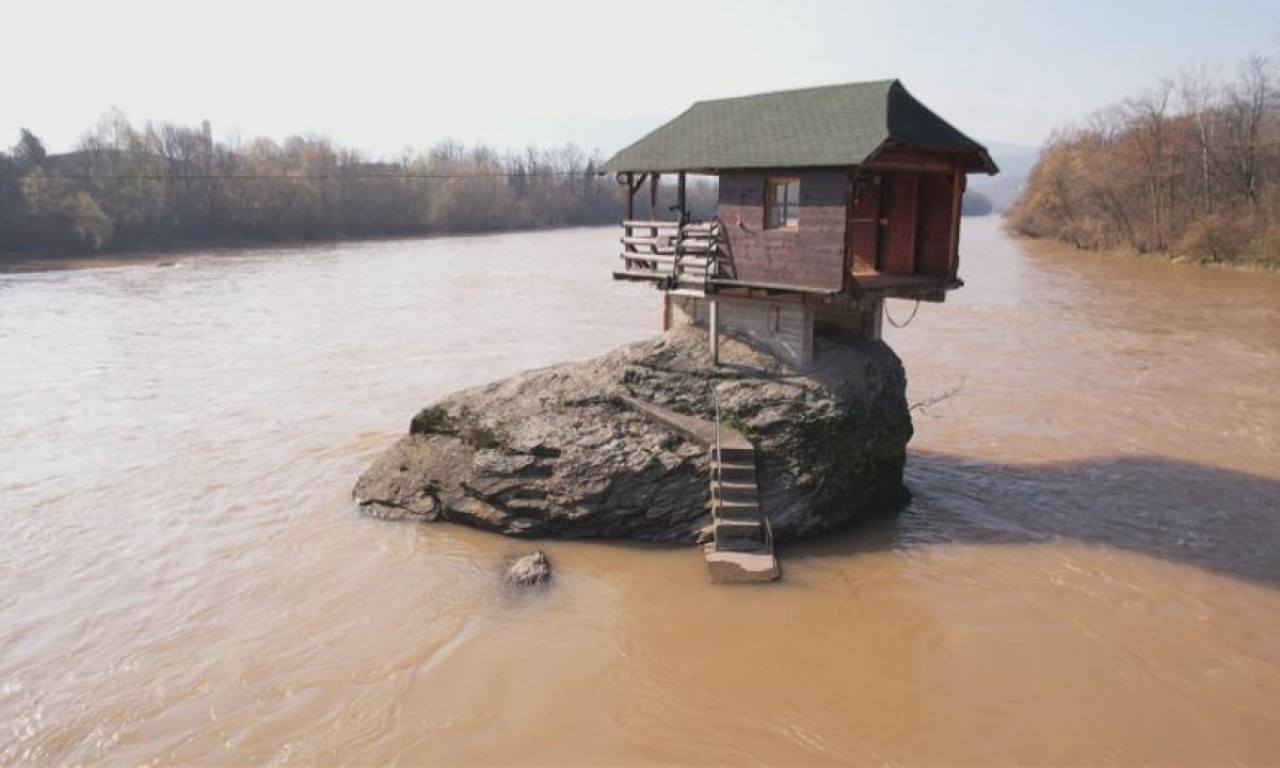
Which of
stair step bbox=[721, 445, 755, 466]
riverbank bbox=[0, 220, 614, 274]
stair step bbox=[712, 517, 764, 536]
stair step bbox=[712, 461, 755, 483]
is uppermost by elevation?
riverbank bbox=[0, 220, 614, 274]

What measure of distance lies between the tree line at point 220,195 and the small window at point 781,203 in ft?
166

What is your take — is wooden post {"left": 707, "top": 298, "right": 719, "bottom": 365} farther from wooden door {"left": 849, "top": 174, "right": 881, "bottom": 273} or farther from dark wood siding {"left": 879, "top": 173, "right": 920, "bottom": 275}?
dark wood siding {"left": 879, "top": 173, "right": 920, "bottom": 275}

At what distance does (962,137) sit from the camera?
15.1m

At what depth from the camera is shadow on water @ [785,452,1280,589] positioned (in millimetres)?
14375

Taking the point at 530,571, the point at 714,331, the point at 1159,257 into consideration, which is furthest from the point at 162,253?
the point at 1159,257

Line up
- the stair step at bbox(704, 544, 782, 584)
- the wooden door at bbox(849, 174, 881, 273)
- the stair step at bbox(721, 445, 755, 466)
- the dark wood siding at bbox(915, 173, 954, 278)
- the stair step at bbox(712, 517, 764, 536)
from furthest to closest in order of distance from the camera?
the wooden door at bbox(849, 174, 881, 273)
the dark wood siding at bbox(915, 173, 954, 278)
the stair step at bbox(721, 445, 755, 466)
the stair step at bbox(712, 517, 764, 536)
the stair step at bbox(704, 544, 782, 584)

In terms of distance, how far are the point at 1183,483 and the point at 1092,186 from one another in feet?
180

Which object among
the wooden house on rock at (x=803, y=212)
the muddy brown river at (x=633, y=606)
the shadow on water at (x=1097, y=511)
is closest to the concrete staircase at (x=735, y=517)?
the muddy brown river at (x=633, y=606)

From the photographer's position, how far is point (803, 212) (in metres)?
14.4

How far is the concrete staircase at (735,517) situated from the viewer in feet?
42.9

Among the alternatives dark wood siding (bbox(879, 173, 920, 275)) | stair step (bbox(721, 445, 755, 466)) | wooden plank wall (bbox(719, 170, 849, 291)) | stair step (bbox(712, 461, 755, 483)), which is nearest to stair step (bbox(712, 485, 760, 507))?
stair step (bbox(712, 461, 755, 483))

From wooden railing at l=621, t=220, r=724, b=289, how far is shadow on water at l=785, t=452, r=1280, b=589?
206 inches

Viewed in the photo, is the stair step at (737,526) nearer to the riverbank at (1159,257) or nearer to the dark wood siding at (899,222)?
the dark wood siding at (899,222)

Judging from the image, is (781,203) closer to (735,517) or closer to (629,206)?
(629,206)
